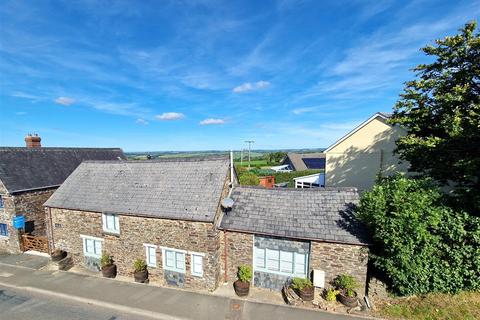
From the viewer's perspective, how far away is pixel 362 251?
10359 millimetres

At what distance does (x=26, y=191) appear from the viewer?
705 inches

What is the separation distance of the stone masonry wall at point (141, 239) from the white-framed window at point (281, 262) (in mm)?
2250

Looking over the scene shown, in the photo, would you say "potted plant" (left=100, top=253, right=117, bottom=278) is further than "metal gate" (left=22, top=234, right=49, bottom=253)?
No

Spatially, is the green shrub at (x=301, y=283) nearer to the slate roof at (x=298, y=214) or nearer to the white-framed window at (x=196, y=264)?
the slate roof at (x=298, y=214)

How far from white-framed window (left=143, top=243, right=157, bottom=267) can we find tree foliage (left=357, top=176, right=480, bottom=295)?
1120 cm

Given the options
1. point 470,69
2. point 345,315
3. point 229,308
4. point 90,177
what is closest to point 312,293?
point 345,315

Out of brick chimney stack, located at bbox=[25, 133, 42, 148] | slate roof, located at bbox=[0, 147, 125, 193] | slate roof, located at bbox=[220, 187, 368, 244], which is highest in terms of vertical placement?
brick chimney stack, located at bbox=[25, 133, 42, 148]

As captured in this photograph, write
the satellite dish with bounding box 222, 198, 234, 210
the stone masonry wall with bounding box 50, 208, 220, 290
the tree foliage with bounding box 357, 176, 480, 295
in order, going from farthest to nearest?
the satellite dish with bounding box 222, 198, 234, 210 → the stone masonry wall with bounding box 50, 208, 220, 290 → the tree foliage with bounding box 357, 176, 480, 295

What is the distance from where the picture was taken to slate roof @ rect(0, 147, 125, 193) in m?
17.9

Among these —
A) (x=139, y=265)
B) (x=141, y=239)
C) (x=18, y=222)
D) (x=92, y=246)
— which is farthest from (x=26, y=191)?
(x=139, y=265)

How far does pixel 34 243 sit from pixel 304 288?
19899 mm

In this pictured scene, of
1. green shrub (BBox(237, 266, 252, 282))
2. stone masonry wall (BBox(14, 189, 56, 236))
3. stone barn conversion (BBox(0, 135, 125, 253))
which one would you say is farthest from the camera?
stone masonry wall (BBox(14, 189, 56, 236))

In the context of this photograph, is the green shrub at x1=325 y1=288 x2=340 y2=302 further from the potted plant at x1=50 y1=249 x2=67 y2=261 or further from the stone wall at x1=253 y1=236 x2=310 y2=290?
the potted plant at x1=50 y1=249 x2=67 y2=261

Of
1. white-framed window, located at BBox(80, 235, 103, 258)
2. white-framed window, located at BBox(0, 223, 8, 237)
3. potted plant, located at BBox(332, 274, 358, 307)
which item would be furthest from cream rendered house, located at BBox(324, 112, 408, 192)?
white-framed window, located at BBox(0, 223, 8, 237)
